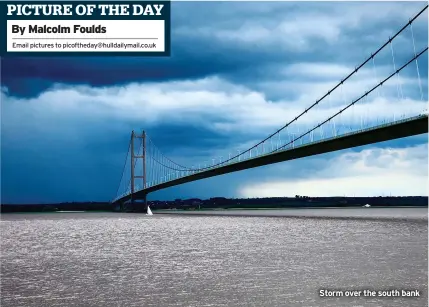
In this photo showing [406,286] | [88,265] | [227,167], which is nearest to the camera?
[406,286]

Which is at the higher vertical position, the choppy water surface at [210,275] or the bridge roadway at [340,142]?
the bridge roadway at [340,142]

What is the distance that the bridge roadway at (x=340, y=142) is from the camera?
37.9 metres

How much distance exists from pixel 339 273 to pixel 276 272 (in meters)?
1.57

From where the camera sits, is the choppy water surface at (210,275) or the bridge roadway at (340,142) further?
the bridge roadway at (340,142)

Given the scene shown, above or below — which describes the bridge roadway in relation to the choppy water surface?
above

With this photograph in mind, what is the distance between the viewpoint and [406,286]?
1251cm

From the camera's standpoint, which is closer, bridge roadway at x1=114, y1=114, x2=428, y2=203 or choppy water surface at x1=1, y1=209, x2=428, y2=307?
choppy water surface at x1=1, y1=209, x2=428, y2=307

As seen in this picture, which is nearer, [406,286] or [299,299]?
[299,299]

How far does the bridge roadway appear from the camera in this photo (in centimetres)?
3788

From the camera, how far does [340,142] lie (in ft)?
146

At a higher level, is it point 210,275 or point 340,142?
point 340,142

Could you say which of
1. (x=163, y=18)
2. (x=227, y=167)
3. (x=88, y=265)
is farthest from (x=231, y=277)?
(x=227, y=167)

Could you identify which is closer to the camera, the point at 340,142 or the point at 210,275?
the point at 210,275

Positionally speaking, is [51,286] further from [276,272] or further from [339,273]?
[339,273]
